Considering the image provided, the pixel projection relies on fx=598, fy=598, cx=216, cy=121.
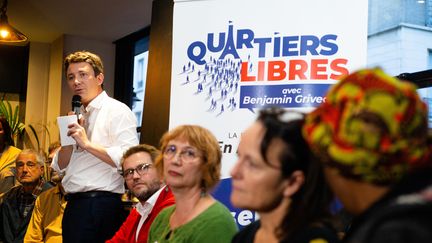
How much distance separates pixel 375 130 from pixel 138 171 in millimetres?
2052

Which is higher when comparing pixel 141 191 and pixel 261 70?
pixel 261 70

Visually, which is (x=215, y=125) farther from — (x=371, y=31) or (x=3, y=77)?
(x=3, y=77)

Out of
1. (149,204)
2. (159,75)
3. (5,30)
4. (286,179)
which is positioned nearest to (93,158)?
(149,204)

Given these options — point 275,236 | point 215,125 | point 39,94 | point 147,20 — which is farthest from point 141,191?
point 39,94

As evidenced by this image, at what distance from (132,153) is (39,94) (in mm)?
5023

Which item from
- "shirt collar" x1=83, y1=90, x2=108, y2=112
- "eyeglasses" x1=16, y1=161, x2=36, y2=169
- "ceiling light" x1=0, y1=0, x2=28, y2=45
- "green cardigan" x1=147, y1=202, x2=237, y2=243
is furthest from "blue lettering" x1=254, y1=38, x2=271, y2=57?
"ceiling light" x1=0, y1=0, x2=28, y2=45

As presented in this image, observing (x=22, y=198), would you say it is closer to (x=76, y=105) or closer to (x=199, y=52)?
(x=76, y=105)

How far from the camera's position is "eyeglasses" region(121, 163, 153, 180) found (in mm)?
2746

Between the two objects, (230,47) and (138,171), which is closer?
(138,171)

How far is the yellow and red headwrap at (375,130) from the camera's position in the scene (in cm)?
80

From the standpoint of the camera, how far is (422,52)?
10.6ft

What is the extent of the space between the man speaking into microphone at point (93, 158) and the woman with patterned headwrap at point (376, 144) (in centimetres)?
192

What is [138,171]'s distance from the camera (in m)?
2.76

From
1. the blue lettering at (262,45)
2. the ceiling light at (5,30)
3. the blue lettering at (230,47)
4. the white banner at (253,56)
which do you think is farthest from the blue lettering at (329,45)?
the ceiling light at (5,30)
